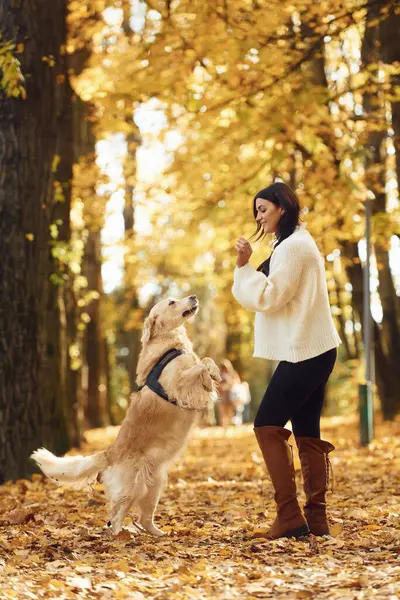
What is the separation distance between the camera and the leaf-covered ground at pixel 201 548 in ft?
14.9

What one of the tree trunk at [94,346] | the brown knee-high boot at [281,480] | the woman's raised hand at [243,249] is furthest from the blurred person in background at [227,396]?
the woman's raised hand at [243,249]

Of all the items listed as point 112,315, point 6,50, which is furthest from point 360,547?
point 112,315

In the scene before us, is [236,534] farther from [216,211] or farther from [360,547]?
[216,211]

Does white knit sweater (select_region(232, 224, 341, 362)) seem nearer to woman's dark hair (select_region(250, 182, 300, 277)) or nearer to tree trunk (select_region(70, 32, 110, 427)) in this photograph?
woman's dark hair (select_region(250, 182, 300, 277))

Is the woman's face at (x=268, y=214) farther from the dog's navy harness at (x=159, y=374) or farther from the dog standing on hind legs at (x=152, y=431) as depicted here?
the dog's navy harness at (x=159, y=374)

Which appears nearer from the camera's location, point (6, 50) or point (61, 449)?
point (6, 50)

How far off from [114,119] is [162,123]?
852 millimetres

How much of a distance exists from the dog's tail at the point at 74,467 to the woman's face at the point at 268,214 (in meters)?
2.08

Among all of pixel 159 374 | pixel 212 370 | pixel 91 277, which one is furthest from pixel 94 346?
pixel 212 370

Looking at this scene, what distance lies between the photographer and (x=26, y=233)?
384 inches

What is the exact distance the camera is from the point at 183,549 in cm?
572

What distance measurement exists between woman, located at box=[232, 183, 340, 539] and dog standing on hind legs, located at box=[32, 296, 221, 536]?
597 mm

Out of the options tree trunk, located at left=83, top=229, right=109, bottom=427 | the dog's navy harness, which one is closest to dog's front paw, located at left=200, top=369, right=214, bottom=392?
the dog's navy harness

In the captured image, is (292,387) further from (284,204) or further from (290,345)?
(284,204)
